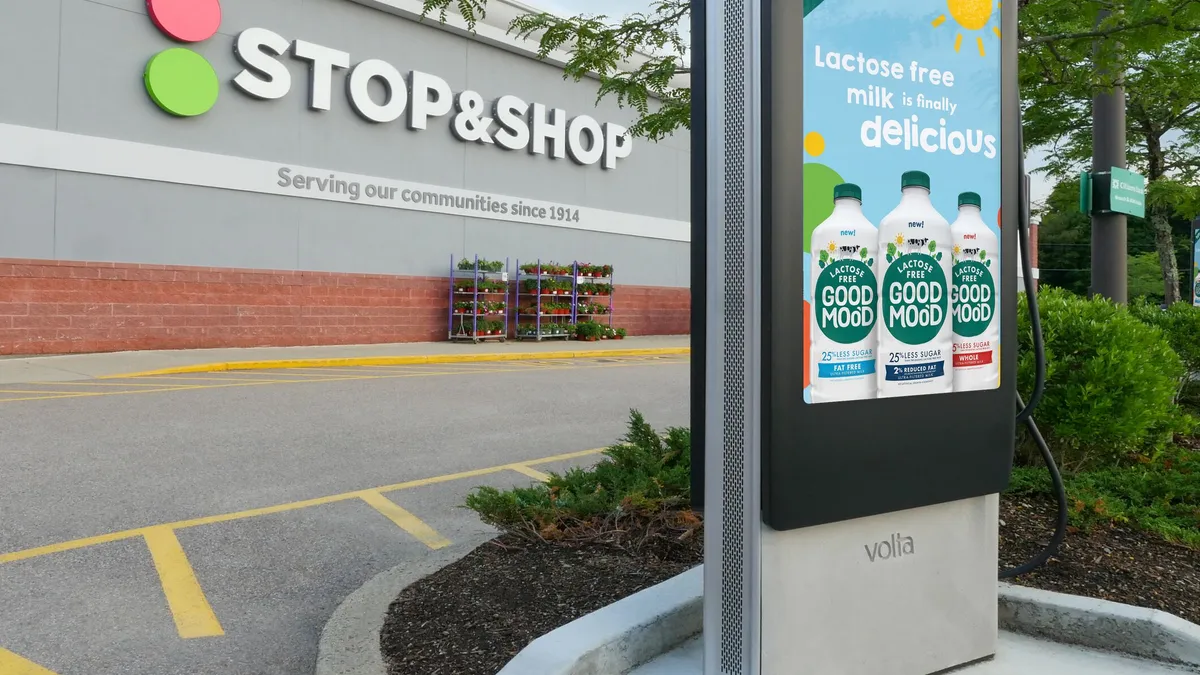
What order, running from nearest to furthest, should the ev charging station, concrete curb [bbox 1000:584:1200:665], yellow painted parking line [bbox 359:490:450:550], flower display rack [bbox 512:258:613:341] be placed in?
the ev charging station → concrete curb [bbox 1000:584:1200:665] → yellow painted parking line [bbox 359:490:450:550] → flower display rack [bbox 512:258:613:341]

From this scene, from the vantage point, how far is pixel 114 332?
599 inches

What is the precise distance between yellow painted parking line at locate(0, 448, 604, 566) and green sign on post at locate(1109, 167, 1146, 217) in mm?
5371

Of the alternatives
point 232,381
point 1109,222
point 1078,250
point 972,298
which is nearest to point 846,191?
point 972,298

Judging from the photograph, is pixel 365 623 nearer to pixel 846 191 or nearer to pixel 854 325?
pixel 854 325

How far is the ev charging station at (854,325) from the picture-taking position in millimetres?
2260

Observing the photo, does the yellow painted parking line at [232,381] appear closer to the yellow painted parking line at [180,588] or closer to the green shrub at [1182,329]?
the yellow painted parking line at [180,588]

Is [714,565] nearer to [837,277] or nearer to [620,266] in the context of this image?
[837,277]

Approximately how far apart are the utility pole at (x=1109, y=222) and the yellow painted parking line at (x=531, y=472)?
217 inches

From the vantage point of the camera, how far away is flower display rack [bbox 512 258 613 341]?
869 inches

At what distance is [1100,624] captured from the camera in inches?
112

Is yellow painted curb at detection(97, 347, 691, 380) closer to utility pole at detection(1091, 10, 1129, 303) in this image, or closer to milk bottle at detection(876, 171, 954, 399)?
utility pole at detection(1091, 10, 1129, 303)

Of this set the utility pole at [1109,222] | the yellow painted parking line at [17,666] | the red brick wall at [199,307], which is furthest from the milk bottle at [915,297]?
the red brick wall at [199,307]

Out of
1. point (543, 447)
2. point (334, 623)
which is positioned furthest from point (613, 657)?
point (543, 447)

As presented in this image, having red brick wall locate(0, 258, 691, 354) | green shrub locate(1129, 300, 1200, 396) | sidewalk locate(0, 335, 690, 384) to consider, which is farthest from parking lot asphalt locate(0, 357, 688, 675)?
green shrub locate(1129, 300, 1200, 396)
